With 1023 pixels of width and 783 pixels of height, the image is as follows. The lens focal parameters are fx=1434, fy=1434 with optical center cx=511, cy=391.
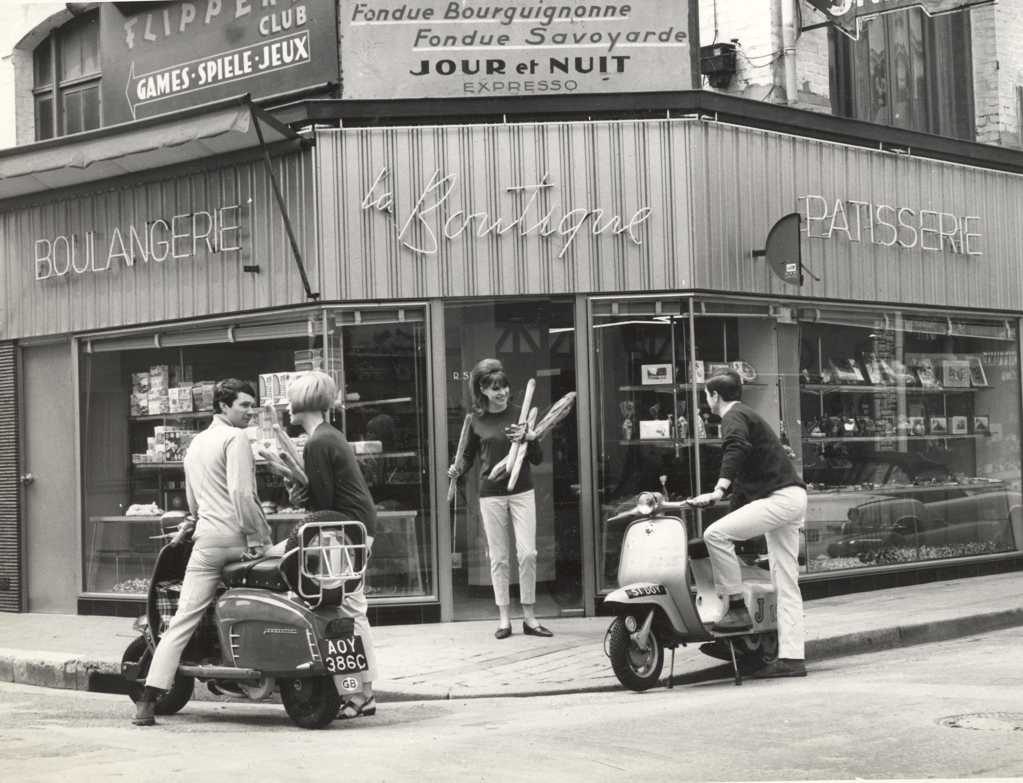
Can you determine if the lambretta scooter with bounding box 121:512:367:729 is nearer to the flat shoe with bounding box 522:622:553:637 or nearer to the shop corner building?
the flat shoe with bounding box 522:622:553:637

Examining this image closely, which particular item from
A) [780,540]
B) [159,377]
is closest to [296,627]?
[780,540]

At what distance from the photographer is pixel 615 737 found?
714 centimetres

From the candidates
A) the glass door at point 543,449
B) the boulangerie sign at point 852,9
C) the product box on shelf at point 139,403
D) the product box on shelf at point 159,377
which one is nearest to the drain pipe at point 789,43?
the boulangerie sign at point 852,9

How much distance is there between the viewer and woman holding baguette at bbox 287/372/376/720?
8.27m

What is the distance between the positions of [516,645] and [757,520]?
2409mm

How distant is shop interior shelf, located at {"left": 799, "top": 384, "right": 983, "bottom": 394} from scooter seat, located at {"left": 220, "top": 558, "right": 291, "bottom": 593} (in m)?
6.81

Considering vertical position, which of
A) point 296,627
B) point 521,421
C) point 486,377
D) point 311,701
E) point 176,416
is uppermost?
A: point 486,377

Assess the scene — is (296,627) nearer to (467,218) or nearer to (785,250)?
(467,218)

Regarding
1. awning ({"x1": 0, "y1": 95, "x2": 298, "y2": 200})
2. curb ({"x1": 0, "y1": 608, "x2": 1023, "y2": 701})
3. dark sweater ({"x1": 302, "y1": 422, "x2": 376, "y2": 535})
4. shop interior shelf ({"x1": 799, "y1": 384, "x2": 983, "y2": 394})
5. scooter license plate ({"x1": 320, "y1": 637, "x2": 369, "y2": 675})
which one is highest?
awning ({"x1": 0, "y1": 95, "x2": 298, "y2": 200})

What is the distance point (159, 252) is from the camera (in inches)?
528

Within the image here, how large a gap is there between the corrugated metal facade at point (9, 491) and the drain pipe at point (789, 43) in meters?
8.25

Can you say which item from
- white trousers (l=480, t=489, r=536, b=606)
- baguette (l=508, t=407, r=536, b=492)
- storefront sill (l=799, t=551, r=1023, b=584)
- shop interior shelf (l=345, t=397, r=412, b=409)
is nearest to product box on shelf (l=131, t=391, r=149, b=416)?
shop interior shelf (l=345, t=397, r=412, b=409)

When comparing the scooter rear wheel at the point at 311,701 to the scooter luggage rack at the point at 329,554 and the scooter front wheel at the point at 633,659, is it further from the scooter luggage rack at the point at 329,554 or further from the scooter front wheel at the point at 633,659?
the scooter front wheel at the point at 633,659

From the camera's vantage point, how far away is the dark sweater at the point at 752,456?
30.9ft
